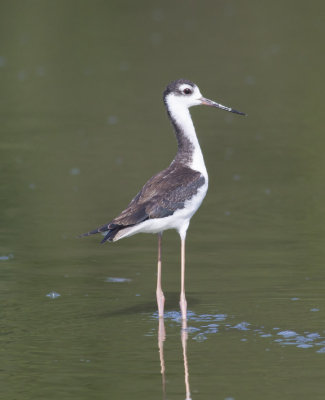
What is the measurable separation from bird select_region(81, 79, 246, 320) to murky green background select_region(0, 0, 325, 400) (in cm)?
70

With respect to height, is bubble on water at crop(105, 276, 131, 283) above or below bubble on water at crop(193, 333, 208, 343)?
above

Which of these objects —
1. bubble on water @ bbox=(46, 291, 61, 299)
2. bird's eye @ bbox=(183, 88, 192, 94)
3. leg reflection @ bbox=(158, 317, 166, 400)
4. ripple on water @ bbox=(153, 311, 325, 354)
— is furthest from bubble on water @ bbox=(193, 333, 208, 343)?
bird's eye @ bbox=(183, 88, 192, 94)

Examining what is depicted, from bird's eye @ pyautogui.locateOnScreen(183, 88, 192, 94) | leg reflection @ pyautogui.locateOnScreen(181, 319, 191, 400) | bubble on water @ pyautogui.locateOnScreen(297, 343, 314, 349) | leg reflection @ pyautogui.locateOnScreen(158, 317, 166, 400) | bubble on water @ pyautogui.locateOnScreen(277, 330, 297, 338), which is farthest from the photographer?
bird's eye @ pyautogui.locateOnScreen(183, 88, 192, 94)

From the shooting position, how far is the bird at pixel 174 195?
8422mm

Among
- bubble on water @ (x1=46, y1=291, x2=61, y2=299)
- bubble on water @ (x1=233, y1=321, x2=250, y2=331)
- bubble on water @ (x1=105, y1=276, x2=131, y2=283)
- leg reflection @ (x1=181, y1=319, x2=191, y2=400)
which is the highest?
bubble on water @ (x1=105, y1=276, x2=131, y2=283)

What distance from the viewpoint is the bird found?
8.42 meters

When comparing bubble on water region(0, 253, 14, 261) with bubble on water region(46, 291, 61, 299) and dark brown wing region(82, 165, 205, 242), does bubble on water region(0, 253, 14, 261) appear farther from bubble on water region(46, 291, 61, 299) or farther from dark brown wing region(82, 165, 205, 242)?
dark brown wing region(82, 165, 205, 242)

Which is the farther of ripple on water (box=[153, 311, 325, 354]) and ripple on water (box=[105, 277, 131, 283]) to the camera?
ripple on water (box=[105, 277, 131, 283])

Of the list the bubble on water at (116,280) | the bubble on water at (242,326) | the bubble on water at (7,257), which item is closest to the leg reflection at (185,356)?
the bubble on water at (242,326)

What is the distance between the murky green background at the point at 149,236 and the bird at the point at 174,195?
698mm

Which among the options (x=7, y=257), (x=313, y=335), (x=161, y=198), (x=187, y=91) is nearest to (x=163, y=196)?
(x=161, y=198)

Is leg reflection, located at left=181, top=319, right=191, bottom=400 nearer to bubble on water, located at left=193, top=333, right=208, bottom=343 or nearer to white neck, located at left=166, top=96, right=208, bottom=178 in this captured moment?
bubble on water, located at left=193, top=333, right=208, bottom=343

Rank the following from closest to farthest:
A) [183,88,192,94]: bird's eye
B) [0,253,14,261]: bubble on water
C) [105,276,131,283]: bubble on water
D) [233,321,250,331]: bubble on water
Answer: [233,321,250,331]: bubble on water, [183,88,192,94]: bird's eye, [105,276,131,283]: bubble on water, [0,253,14,261]: bubble on water

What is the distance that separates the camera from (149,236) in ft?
A: 38.2
